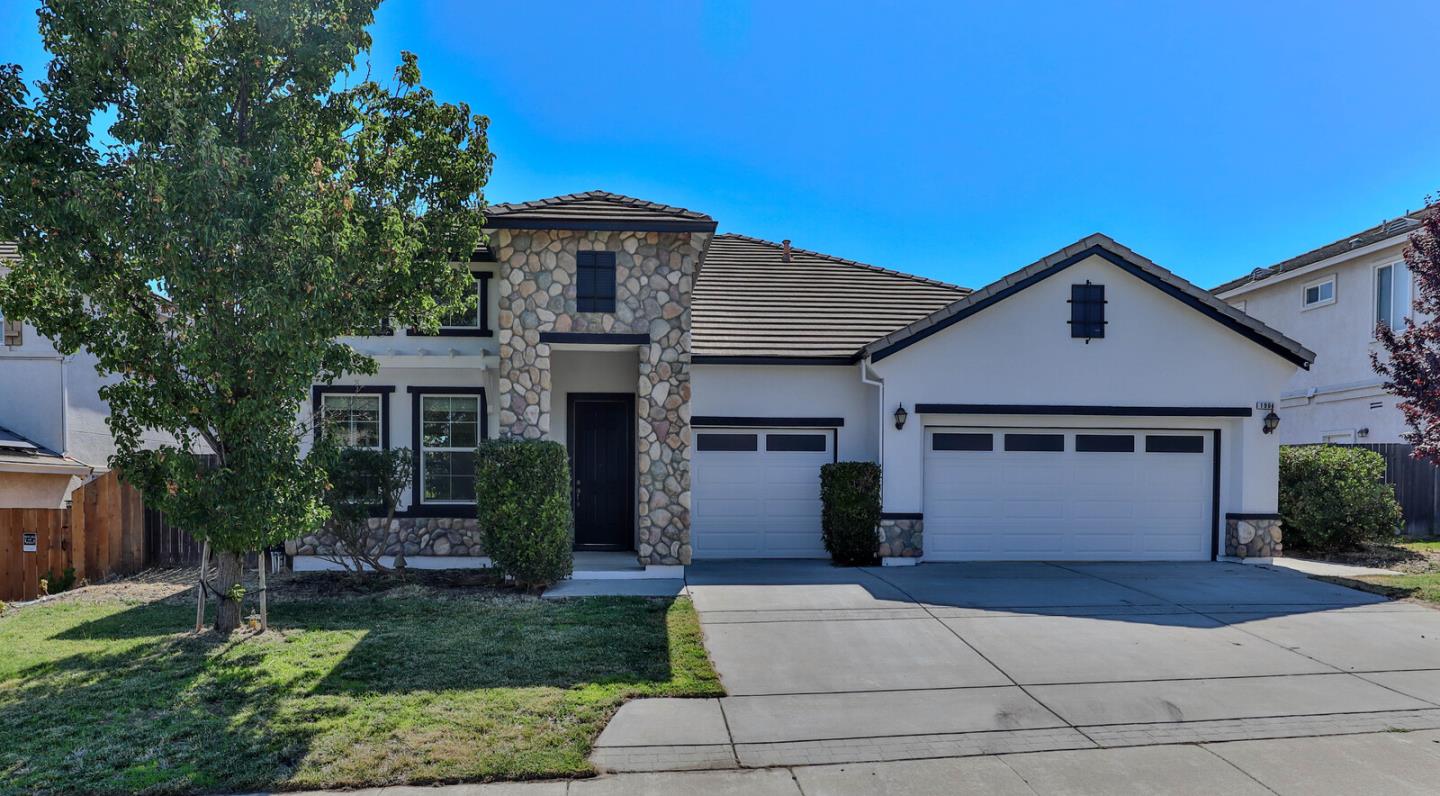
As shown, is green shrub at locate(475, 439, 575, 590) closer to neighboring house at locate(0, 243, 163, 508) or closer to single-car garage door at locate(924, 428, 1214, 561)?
single-car garage door at locate(924, 428, 1214, 561)

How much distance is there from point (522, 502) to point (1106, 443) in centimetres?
869

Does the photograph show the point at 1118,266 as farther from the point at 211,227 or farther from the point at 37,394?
the point at 37,394

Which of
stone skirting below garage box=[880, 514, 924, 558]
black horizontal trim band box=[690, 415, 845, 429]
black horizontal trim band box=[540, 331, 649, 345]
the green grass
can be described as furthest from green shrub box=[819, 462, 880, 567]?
the green grass

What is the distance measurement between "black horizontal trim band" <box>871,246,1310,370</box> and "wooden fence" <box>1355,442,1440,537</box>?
202 inches

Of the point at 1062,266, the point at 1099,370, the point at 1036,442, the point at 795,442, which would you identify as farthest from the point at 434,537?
the point at 1099,370

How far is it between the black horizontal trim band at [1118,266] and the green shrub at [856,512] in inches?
66.8

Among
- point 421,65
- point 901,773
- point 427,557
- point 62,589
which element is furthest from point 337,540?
point 901,773

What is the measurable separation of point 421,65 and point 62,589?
8.31 m

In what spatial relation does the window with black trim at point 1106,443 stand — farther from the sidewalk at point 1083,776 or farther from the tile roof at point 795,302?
the sidewalk at point 1083,776

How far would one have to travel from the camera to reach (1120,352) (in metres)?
12.3

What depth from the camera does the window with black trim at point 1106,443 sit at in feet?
41.1

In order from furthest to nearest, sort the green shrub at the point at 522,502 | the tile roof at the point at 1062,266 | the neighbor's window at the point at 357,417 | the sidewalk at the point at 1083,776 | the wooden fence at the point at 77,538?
the tile roof at the point at 1062,266 < the neighbor's window at the point at 357,417 < the wooden fence at the point at 77,538 < the green shrub at the point at 522,502 < the sidewalk at the point at 1083,776

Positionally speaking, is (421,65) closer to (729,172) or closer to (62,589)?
(62,589)

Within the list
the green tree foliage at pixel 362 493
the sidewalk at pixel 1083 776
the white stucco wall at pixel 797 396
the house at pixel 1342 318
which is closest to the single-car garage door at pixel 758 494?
the white stucco wall at pixel 797 396
